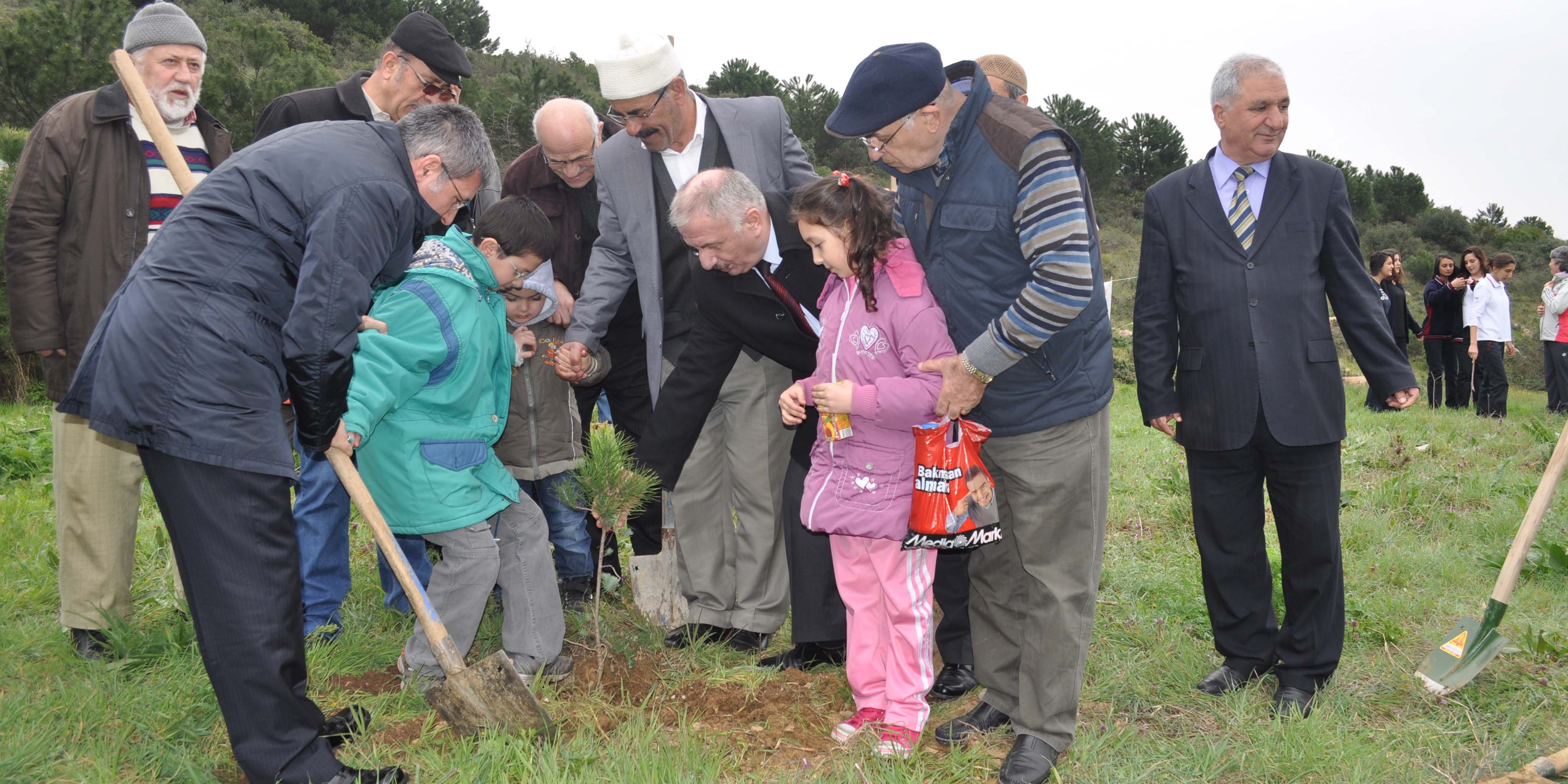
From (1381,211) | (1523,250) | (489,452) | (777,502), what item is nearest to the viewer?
(489,452)

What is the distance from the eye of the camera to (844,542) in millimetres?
2992

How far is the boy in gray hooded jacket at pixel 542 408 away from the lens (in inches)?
147

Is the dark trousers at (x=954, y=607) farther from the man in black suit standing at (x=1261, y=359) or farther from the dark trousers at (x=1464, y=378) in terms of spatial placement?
the dark trousers at (x=1464, y=378)

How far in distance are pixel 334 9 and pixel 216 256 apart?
1294 inches

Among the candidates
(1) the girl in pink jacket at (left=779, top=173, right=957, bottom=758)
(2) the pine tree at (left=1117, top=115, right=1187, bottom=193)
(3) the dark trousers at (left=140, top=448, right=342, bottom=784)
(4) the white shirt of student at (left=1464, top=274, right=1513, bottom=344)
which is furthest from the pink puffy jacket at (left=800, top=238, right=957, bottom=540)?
(2) the pine tree at (left=1117, top=115, right=1187, bottom=193)

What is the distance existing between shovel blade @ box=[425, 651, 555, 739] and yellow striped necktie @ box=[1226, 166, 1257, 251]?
2.54 meters

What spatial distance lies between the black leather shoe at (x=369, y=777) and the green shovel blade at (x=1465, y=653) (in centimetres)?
311

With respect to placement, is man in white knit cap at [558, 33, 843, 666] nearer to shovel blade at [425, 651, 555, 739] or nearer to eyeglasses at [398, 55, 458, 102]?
eyeglasses at [398, 55, 458, 102]

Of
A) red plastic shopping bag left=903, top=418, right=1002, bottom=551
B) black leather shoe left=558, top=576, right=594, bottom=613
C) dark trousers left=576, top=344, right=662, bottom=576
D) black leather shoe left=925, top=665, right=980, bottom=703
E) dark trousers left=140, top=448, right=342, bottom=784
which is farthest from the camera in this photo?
dark trousers left=576, top=344, right=662, bottom=576

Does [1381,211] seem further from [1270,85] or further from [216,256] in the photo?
[216,256]

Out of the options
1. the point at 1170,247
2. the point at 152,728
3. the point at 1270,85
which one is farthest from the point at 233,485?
the point at 1270,85

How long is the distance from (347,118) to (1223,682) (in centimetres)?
372

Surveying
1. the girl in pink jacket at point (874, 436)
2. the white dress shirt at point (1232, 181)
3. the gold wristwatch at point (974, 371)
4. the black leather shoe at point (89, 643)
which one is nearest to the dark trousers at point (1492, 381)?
the white dress shirt at point (1232, 181)

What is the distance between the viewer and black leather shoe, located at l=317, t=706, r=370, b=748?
9.32 ft
